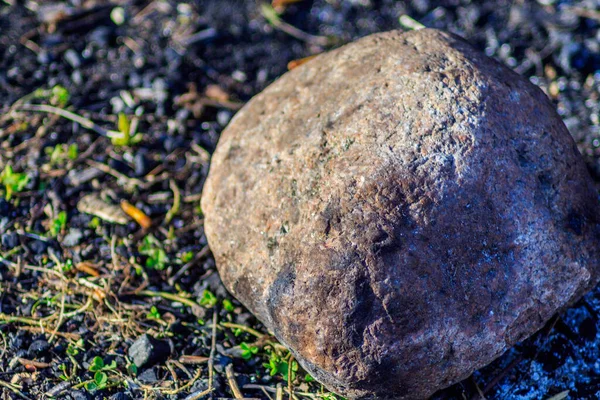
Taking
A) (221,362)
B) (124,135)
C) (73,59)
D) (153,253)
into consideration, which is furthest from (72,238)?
(73,59)

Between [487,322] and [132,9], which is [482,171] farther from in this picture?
[132,9]

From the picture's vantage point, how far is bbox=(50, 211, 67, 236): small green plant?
3223 millimetres

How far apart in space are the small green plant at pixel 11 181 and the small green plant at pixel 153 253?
2.54ft

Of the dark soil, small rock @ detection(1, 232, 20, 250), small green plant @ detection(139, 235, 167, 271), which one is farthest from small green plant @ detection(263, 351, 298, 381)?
small rock @ detection(1, 232, 20, 250)

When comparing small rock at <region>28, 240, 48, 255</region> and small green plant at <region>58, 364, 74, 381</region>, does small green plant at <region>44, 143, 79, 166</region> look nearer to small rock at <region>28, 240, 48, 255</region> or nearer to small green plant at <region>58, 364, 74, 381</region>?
small rock at <region>28, 240, 48, 255</region>

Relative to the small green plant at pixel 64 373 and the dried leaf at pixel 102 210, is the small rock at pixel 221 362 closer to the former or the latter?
the small green plant at pixel 64 373

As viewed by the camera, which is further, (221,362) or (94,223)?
(94,223)

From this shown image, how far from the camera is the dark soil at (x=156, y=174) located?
2705mm

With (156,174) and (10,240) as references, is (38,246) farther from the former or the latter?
(156,174)

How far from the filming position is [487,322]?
233cm

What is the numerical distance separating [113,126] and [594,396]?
9.60 ft

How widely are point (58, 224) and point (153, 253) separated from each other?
55 centimetres

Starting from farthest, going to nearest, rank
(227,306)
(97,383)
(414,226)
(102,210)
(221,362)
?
(102,210) < (227,306) < (221,362) < (97,383) < (414,226)

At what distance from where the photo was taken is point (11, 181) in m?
3.35
